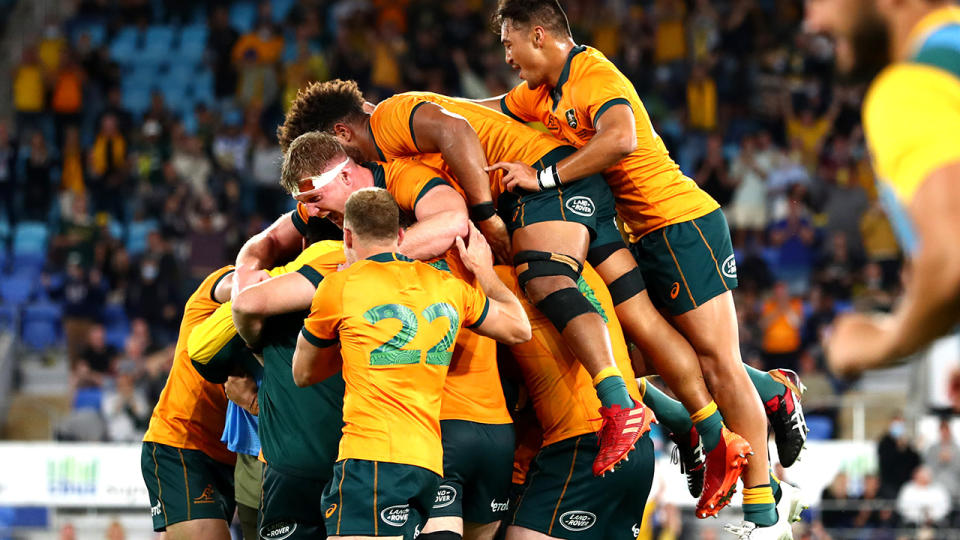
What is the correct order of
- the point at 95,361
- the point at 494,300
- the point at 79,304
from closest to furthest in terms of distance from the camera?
the point at 494,300 < the point at 95,361 < the point at 79,304

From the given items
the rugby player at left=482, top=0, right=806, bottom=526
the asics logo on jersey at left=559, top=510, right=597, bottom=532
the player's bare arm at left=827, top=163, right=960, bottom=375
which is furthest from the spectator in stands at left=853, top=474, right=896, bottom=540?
→ the player's bare arm at left=827, top=163, right=960, bottom=375

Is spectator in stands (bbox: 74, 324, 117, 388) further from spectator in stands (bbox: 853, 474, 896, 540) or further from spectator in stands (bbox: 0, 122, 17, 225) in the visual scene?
spectator in stands (bbox: 853, 474, 896, 540)

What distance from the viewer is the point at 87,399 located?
15008 millimetres

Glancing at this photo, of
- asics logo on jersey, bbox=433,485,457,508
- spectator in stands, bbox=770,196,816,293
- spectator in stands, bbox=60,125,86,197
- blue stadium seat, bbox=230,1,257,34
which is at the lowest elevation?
spectator in stands, bbox=770,196,816,293

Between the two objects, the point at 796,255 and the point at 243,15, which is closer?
the point at 796,255

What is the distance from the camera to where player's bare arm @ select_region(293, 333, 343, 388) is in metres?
5.28

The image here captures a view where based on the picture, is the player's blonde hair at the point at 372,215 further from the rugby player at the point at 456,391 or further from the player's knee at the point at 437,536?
the player's knee at the point at 437,536

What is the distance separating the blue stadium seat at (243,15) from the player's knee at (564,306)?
16862 millimetres

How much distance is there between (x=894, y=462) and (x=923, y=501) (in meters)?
0.54

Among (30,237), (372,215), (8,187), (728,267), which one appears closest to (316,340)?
(372,215)

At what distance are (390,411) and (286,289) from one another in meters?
0.93

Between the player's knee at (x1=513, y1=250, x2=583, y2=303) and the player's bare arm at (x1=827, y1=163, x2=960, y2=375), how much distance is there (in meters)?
2.98

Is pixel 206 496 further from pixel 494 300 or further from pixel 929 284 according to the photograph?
pixel 929 284

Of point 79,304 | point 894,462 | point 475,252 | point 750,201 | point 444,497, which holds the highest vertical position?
point 475,252
